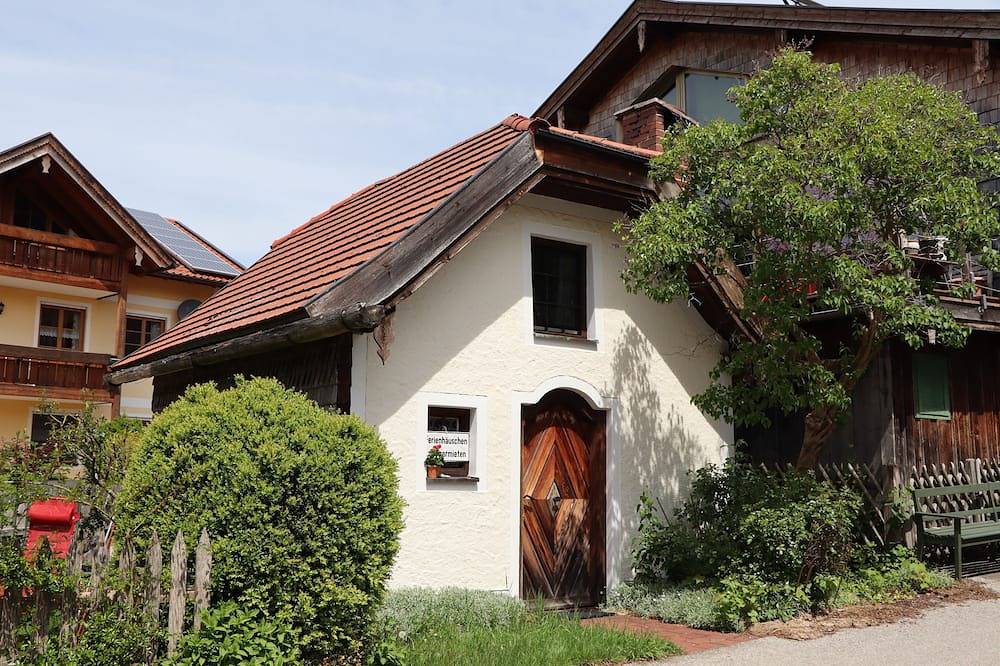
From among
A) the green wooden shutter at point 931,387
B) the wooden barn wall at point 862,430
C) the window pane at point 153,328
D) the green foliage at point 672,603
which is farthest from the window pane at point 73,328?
the green wooden shutter at point 931,387

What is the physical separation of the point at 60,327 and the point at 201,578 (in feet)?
69.9

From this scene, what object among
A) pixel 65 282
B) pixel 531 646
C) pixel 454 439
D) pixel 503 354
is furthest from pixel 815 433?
pixel 65 282

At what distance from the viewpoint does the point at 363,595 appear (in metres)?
6.37

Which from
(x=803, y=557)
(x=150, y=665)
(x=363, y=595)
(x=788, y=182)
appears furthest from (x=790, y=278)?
(x=150, y=665)

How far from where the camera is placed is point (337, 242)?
11047 mm

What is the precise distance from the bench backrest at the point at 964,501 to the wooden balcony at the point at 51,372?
17.7 metres

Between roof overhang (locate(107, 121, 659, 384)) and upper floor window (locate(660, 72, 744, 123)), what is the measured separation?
7.61m

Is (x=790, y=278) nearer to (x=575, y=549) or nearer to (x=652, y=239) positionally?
(x=652, y=239)

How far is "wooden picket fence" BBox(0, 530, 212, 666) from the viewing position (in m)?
5.71

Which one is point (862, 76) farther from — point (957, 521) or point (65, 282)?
point (65, 282)

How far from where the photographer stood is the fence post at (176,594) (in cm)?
568

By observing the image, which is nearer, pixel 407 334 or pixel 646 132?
pixel 407 334

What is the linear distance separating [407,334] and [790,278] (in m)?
3.97

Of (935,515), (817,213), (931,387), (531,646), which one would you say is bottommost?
(531,646)
